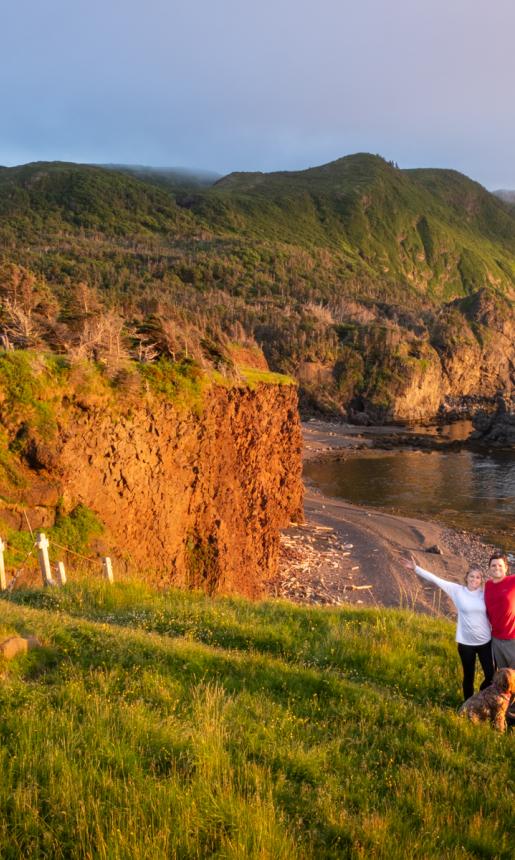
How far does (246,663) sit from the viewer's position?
7105 mm

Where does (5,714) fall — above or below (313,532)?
above

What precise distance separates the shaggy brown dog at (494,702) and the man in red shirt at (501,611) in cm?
40

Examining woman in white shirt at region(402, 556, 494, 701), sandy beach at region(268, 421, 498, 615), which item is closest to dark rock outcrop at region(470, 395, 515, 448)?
sandy beach at region(268, 421, 498, 615)

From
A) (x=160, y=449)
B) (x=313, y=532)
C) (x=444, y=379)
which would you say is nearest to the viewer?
(x=160, y=449)

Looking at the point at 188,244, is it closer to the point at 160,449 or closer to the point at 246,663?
the point at 160,449

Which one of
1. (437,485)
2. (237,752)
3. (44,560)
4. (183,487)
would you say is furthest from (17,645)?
(437,485)

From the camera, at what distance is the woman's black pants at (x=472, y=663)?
6.93m

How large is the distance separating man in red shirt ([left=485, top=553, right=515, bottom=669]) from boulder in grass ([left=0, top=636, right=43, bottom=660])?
5.72 metres

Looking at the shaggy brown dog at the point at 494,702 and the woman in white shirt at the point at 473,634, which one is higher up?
the woman in white shirt at the point at 473,634

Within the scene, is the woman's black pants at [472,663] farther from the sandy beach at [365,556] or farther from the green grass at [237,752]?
the sandy beach at [365,556]

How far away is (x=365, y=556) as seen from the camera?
3042 centimetres

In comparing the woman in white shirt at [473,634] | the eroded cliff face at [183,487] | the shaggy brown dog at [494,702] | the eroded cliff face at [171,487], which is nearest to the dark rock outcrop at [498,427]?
the eroded cliff face at [183,487]

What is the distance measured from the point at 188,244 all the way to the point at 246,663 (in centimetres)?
17019

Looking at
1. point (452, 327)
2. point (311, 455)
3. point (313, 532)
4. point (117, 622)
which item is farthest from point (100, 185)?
point (117, 622)
